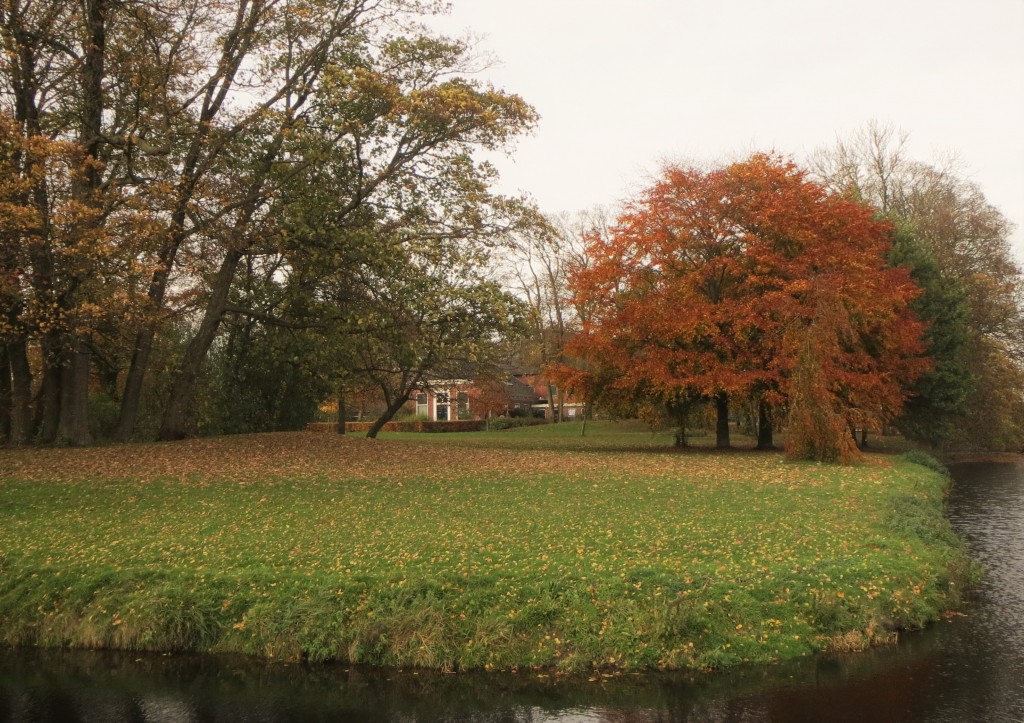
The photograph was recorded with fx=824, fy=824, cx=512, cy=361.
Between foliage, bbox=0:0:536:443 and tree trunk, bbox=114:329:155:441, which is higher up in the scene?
foliage, bbox=0:0:536:443

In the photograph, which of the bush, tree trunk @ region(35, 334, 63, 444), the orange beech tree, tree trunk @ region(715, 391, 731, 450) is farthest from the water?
tree trunk @ region(715, 391, 731, 450)

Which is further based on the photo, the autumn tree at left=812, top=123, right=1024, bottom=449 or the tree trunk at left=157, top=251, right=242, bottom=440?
the autumn tree at left=812, top=123, right=1024, bottom=449

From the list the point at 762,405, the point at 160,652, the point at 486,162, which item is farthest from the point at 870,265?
the point at 160,652

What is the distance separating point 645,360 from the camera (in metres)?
34.5

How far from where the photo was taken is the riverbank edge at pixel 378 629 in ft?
33.1

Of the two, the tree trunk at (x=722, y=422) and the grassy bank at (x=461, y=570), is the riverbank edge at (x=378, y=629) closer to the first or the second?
the grassy bank at (x=461, y=570)

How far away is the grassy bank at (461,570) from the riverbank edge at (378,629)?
0.08ft

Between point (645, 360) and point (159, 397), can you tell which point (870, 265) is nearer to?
point (645, 360)

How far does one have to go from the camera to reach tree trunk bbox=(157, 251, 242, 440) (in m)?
26.5

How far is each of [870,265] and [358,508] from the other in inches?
1041

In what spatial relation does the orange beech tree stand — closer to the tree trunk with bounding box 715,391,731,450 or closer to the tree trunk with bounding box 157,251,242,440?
the tree trunk with bounding box 715,391,731,450

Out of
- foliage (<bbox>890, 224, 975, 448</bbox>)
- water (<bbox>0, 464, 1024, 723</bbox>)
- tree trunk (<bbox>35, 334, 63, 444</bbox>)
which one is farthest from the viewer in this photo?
foliage (<bbox>890, 224, 975, 448</bbox>)

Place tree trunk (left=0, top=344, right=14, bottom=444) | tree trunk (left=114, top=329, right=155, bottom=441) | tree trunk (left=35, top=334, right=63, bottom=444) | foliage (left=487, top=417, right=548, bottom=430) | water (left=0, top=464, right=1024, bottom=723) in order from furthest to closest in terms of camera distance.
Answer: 1. foliage (left=487, top=417, right=548, bottom=430)
2. tree trunk (left=0, top=344, right=14, bottom=444)
3. tree trunk (left=114, top=329, right=155, bottom=441)
4. tree trunk (left=35, top=334, right=63, bottom=444)
5. water (left=0, top=464, right=1024, bottom=723)

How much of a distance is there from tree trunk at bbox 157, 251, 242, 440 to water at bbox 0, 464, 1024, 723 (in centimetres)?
1672
